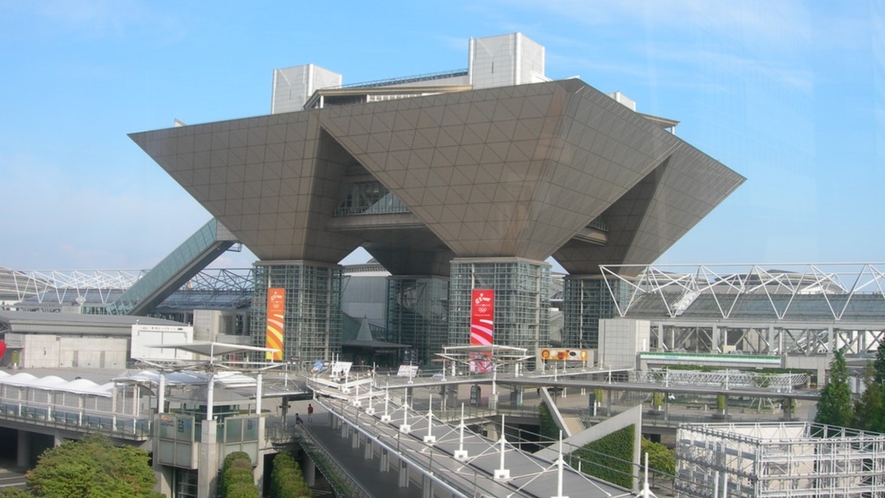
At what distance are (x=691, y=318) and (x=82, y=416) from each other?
4608 centimetres

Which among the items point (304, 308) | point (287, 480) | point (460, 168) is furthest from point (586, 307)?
point (287, 480)

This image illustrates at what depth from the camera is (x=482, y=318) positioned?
67.9 meters

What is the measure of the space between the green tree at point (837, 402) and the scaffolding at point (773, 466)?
35.3 ft

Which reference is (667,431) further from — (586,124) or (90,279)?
(90,279)

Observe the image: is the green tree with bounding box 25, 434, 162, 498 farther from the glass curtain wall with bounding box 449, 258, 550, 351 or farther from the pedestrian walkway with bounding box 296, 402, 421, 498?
the glass curtain wall with bounding box 449, 258, 550, 351

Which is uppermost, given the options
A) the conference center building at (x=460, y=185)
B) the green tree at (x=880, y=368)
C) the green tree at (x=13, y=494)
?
the conference center building at (x=460, y=185)

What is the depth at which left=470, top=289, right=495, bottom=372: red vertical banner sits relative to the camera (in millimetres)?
67500

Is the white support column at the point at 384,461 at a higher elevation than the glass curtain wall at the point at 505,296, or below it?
below

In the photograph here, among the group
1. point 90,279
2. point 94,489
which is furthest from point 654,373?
point 90,279

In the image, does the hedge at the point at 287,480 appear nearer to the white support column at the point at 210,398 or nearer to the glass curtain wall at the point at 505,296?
the white support column at the point at 210,398

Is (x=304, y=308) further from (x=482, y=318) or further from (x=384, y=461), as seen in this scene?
(x=384, y=461)

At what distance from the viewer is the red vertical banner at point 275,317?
7531cm

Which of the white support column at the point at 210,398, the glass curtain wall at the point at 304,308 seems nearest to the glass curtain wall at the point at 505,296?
the glass curtain wall at the point at 304,308

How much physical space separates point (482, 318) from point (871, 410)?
30.6 metres
